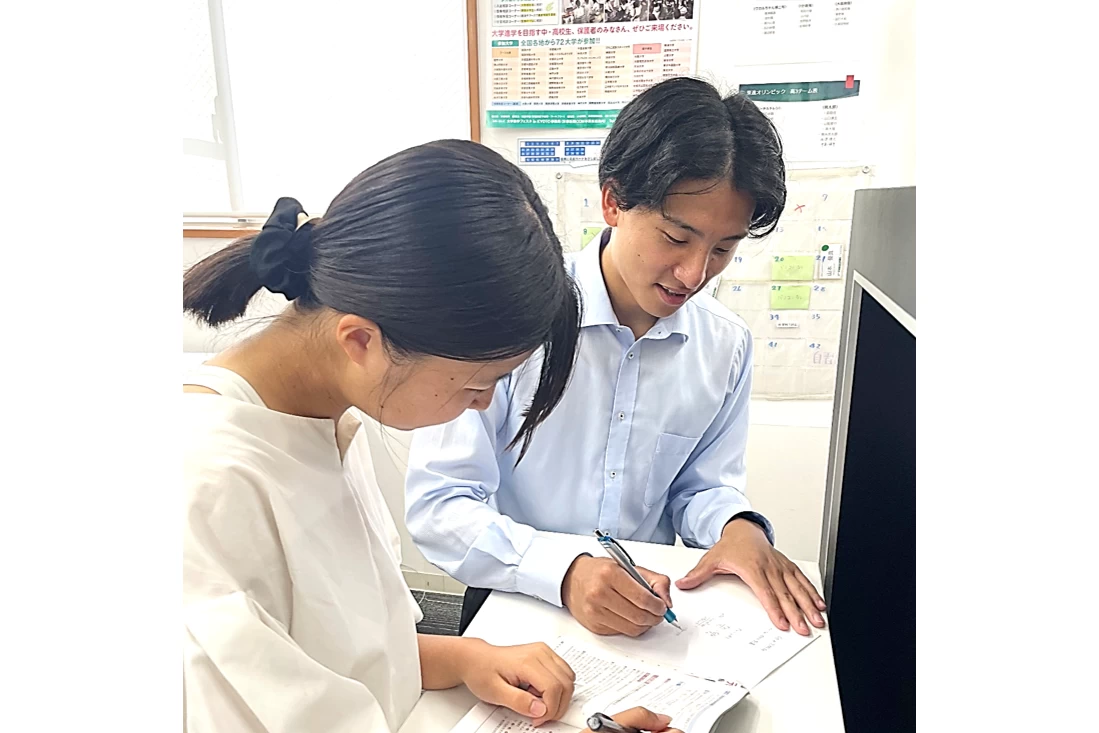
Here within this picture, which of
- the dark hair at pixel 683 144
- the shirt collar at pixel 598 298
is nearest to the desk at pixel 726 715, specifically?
the shirt collar at pixel 598 298

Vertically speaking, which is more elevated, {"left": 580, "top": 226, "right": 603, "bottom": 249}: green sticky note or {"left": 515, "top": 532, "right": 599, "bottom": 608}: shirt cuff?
{"left": 580, "top": 226, "right": 603, "bottom": 249}: green sticky note

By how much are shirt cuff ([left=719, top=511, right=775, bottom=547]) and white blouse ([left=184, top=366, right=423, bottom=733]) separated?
287 mm

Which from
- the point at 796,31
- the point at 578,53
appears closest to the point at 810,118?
the point at 796,31

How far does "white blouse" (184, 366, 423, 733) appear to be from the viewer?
0.35 meters

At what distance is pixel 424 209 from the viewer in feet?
1.21

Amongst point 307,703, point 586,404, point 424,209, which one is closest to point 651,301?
point 586,404

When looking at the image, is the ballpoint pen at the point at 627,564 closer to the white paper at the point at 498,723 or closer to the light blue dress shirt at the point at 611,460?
the light blue dress shirt at the point at 611,460

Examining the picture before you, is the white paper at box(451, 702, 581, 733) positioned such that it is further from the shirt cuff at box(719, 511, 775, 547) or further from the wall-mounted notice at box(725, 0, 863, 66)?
the wall-mounted notice at box(725, 0, 863, 66)

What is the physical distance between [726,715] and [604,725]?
0.34 ft

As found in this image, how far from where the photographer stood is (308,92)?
0.47m

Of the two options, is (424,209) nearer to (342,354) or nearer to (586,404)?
(342,354)

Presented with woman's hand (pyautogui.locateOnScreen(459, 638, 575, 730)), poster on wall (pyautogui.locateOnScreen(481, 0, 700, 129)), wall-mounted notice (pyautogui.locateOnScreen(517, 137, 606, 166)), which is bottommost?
woman's hand (pyautogui.locateOnScreen(459, 638, 575, 730))

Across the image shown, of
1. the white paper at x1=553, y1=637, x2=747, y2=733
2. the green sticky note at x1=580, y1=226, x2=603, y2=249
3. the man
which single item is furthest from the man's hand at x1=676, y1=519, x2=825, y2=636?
the green sticky note at x1=580, y1=226, x2=603, y2=249

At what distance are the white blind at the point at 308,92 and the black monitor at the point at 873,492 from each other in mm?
269
